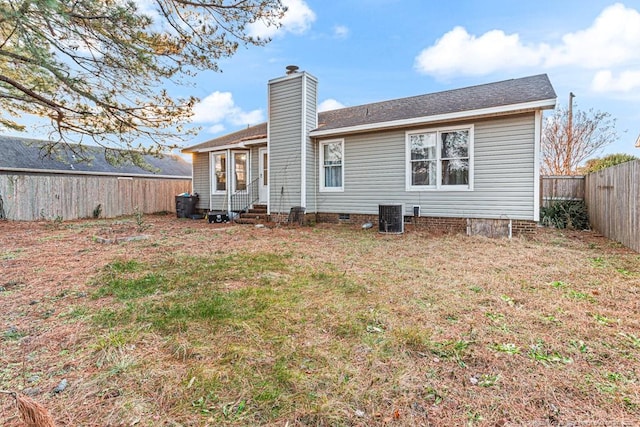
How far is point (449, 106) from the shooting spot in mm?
8188

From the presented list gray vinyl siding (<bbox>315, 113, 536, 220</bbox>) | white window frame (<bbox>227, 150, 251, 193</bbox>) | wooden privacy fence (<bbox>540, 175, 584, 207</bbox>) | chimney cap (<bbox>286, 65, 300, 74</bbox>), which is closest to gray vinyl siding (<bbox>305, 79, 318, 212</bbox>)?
gray vinyl siding (<bbox>315, 113, 536, 220</bbox>)

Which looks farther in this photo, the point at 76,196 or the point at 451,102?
Answer: the point at 76,196

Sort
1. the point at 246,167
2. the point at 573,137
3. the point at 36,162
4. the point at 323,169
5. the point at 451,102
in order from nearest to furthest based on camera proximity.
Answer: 1. the point at 451,102
2. the point at 323,169
3. the point at 246,167
4. the point at 573,137
5. the point at 36,162

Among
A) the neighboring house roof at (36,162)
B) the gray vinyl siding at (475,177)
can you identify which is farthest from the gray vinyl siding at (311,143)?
the neighboring house roof at (36,162)

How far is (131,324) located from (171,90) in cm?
588

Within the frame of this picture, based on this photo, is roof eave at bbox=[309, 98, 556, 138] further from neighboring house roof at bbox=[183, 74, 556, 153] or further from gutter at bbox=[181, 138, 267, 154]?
gutter at bbox=[181, 138, 267, 154]

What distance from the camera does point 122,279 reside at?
13.0 ft

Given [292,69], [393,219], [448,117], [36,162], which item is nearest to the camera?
[448,117]

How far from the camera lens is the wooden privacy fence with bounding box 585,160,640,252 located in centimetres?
546

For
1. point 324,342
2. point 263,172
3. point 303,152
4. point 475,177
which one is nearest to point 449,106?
point 475,177

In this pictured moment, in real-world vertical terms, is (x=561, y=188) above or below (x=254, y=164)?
below

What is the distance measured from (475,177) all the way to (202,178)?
10947 millimetres

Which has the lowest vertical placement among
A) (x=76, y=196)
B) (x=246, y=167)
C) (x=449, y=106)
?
(x=76, y=196)

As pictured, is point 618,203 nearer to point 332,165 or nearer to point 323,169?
point 332,165
